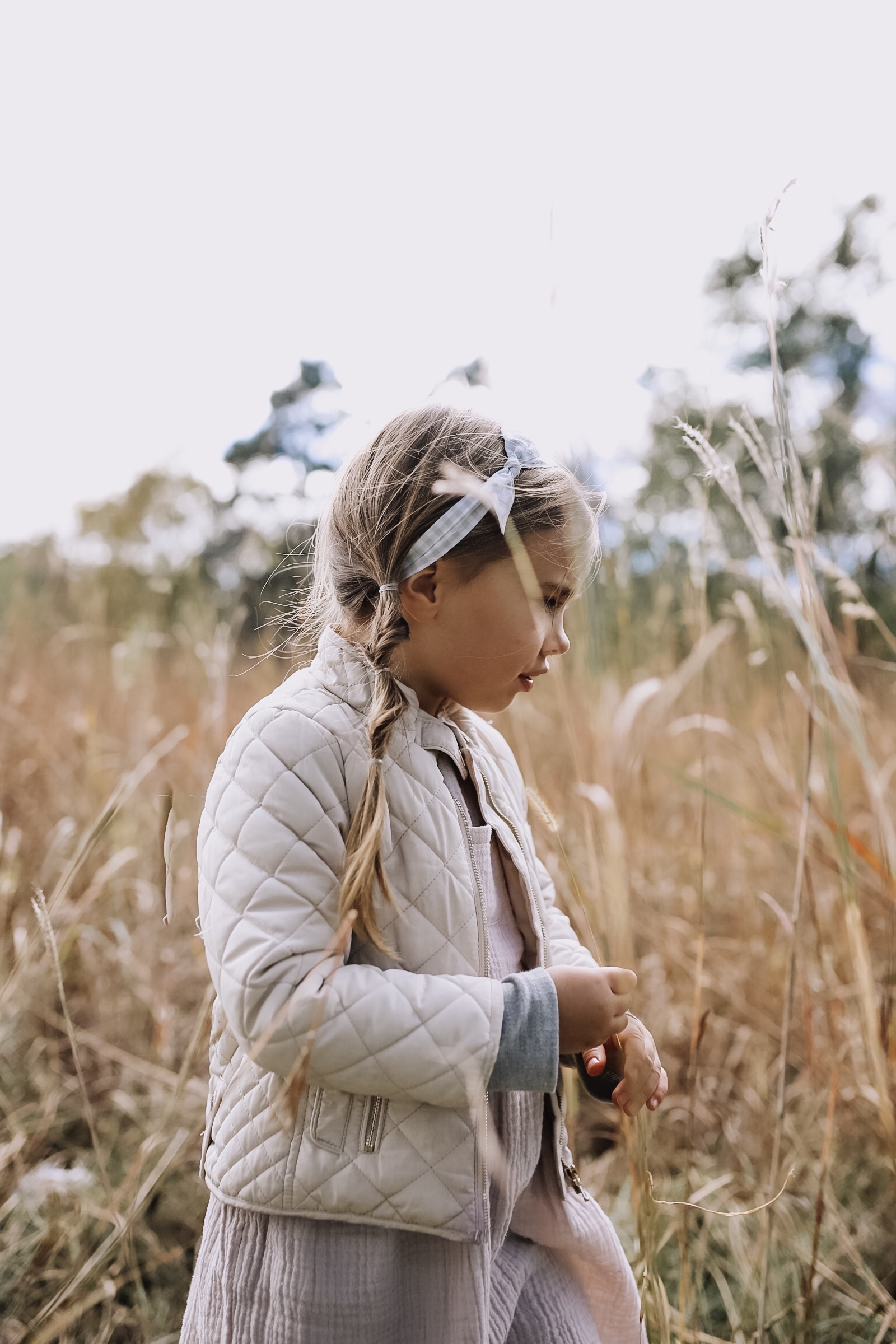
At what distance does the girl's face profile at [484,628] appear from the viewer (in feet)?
3.00

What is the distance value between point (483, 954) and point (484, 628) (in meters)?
0.31

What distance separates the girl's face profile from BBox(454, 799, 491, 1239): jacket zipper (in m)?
0.12

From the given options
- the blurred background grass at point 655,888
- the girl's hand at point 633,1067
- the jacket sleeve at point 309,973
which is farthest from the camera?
the blurred background grass at point 655,888

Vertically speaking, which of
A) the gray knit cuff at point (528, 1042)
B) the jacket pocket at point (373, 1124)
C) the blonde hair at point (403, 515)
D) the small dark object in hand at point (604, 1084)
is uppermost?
the blonde hair at point (403, 515)

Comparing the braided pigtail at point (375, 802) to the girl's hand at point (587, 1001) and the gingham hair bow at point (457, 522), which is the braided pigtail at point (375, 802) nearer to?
the gingham hair bow at point (457, 522)

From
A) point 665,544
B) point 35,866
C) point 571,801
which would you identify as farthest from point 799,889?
point 35,866

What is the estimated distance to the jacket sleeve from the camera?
0.75 m

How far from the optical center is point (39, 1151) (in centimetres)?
165

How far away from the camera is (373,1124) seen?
2.59 ft

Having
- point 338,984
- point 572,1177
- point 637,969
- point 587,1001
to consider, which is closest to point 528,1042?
point 587,1001

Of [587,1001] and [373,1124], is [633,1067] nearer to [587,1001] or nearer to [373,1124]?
[587,1001]

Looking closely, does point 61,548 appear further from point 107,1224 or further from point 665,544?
point 107,1224

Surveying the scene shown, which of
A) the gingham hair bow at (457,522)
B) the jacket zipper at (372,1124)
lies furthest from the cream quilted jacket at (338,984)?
the gingham hair bow at (457,522)

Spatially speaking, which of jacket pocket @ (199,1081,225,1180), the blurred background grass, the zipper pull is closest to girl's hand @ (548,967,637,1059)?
the blurred background grass
